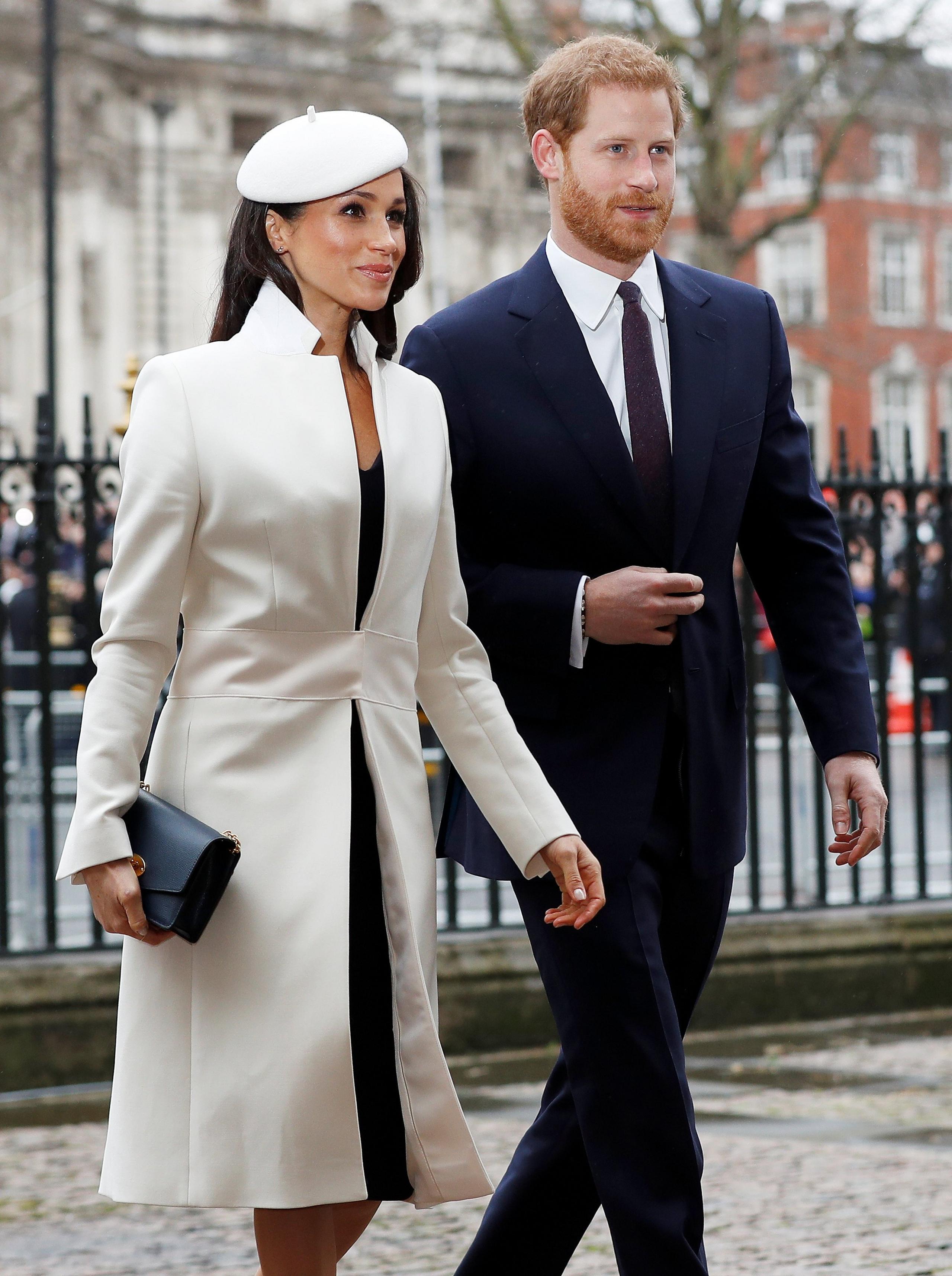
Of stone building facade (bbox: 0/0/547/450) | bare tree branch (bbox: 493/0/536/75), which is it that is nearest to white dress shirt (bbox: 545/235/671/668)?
bare tree branch (bbox: 493/0/536/75)

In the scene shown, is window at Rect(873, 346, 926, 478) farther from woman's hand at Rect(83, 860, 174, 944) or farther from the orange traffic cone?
woman's hand at Rect(83, 860, 174, 944)

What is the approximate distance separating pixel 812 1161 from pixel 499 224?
27.6 meters

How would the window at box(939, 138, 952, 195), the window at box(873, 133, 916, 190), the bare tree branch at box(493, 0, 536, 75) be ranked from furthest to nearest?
the window at box(873, 133, 916, 190) → the window at box(939, 138, 952, 195) → the bare tree branch at box(493, 0, 536, 75)

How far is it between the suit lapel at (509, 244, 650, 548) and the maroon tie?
1.2 inches

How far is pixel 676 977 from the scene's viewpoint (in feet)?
10.8

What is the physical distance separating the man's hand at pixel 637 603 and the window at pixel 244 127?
41.0m

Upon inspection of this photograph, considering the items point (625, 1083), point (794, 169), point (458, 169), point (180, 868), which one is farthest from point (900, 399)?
point (180, 868)

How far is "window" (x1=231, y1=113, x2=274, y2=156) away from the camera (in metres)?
42.9

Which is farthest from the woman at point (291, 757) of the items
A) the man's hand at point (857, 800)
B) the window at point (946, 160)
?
the window at point (946, 160)

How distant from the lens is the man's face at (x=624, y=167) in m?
3.15

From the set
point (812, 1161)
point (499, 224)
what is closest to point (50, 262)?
point (499, 224)

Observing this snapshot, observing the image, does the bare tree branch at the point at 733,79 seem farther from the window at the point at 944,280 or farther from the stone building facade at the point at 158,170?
the window at the point at 944,280

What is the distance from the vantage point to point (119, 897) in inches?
108

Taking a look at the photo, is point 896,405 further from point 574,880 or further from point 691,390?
point 574,880
